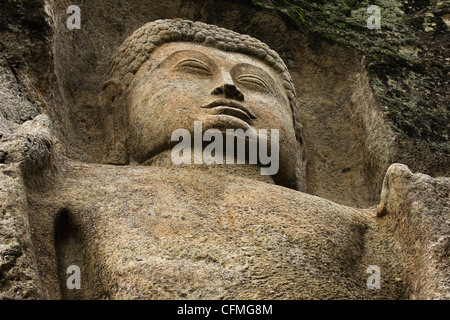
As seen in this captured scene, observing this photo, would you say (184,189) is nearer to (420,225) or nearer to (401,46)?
(420,225)

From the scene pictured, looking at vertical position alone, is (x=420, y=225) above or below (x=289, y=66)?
below

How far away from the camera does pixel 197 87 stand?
553 centimetres

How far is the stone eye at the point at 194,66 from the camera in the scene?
18.8ft

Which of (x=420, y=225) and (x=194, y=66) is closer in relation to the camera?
(x=420, y=225)

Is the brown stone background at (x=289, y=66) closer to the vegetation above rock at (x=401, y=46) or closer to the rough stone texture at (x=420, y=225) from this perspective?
the vegetation above rock at (x=401, y=46)

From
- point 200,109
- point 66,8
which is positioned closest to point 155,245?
point 200,109

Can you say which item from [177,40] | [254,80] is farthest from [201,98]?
[177,40]

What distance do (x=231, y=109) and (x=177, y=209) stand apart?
118cm

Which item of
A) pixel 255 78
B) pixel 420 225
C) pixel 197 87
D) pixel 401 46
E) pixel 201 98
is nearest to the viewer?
pixel 420 225

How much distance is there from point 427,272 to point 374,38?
3.56 metres

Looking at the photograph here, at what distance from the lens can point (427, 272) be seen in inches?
155

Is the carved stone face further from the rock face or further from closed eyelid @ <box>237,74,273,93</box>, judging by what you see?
the rock face

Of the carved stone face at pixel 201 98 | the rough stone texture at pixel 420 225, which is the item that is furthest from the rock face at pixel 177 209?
the carved stone face at pixel 201 98

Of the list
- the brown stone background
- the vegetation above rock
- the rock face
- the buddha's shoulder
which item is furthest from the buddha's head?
the vegetation above rock
